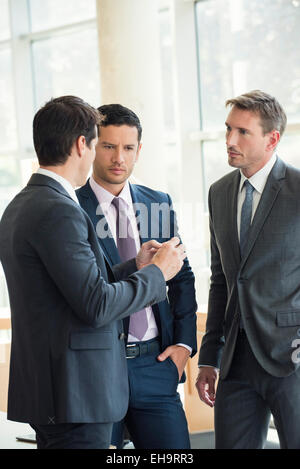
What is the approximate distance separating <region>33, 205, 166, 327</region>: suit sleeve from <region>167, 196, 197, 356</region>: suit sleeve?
66 cm

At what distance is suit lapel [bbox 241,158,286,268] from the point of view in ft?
7.27

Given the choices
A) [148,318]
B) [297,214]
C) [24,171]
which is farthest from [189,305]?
[24,171]

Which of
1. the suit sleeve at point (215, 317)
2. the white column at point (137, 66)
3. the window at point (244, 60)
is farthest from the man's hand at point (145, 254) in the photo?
the window at point (244, 60)

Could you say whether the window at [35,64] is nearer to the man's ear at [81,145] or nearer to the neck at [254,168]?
the neck at [254,168]

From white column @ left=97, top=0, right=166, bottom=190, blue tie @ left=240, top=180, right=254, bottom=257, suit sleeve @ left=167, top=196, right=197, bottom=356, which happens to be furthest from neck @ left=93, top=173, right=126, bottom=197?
white column @ left=97, top=0, right=166, bottom=190

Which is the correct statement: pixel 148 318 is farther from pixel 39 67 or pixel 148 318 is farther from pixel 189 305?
pixel 39 67

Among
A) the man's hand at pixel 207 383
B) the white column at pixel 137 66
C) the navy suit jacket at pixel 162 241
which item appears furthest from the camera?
the white column at pixel 137 66

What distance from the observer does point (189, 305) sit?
2.50m

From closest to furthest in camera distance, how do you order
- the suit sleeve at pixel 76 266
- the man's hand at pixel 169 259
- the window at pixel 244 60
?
the suit sleeve at pixel 76 266 < the man's hand at pixel 169 259 < the window at pixel 244 60

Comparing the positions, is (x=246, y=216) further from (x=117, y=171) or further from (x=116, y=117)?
(x=116, y=117)

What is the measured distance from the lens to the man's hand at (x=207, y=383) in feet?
8.11

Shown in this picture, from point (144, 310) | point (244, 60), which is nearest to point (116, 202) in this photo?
point (144, 310)

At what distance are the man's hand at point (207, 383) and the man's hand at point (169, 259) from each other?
624 mm

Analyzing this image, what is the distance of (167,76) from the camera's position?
6.89 meters
